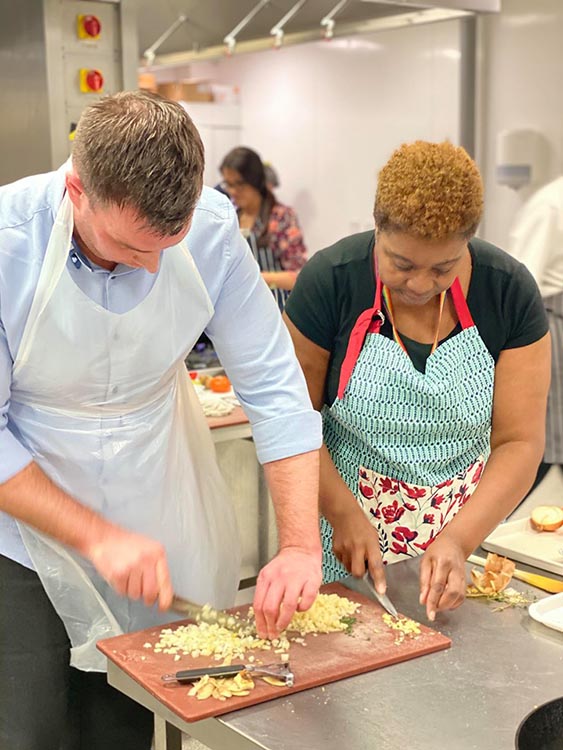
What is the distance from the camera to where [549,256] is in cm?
302

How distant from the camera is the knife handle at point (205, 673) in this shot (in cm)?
116

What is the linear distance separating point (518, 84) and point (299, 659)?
162 inches

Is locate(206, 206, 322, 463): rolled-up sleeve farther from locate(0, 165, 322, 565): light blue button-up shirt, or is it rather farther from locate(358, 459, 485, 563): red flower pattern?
locate(358, 459, 485, 563): red flower pattern

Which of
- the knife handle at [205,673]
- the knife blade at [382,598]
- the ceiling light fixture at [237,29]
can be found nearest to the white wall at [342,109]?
the ceiling light fixture at [237,29]

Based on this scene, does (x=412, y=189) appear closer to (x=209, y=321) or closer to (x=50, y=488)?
(x=209, y=321)

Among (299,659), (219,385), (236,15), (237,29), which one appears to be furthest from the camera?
(237,29)

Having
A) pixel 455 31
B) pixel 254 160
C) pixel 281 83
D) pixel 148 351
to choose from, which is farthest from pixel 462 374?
pixel 281 83

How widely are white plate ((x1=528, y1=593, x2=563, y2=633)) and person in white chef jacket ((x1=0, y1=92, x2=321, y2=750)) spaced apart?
0.31m

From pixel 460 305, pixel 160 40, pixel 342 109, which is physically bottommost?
pixel 460 305

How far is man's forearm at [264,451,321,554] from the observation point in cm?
142

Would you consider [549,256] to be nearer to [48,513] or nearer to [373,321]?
[373,321]

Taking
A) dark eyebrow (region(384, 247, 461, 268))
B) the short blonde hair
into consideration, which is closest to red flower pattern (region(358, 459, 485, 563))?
dark eyebrow (region(384, 247, 461, 268))

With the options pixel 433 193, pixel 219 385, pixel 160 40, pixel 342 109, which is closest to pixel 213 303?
pixel 433 193

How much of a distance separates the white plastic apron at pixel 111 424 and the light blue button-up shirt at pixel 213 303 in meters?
0.02
